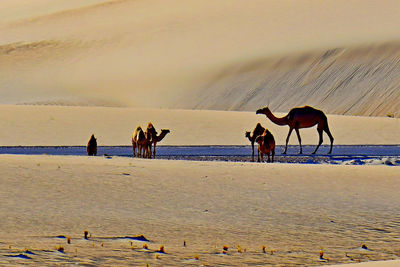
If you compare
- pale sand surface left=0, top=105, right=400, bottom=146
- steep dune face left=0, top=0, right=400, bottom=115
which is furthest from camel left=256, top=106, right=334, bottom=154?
steep dune face left=0, top=0, right=400, bottom=115

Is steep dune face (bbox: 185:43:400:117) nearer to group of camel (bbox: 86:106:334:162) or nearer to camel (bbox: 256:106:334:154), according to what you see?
camel (bbox: 256:106:334:154)

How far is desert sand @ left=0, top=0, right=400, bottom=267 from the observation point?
11.5 metres

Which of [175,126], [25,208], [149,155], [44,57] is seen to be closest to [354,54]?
[175,126]

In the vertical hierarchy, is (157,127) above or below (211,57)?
below

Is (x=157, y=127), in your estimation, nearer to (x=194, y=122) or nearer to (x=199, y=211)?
(x=194, y=122)

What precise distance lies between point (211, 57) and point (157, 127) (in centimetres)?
2899

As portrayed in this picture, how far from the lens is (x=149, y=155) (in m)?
25.1

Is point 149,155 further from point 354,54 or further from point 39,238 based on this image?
point 354,54

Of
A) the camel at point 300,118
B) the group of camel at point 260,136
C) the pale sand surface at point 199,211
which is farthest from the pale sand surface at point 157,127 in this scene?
the pale sand surface at point 199,211

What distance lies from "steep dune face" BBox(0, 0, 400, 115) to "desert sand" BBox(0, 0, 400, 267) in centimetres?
16

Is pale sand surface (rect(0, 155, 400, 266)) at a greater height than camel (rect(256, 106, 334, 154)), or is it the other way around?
camel (rect(256, 106, 334, 154))

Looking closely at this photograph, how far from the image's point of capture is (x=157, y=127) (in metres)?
40.3

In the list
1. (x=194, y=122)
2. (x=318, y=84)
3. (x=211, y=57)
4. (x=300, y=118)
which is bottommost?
(x=300, y=118)

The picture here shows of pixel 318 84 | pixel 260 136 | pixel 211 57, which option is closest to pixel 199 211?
pixel 260 136
